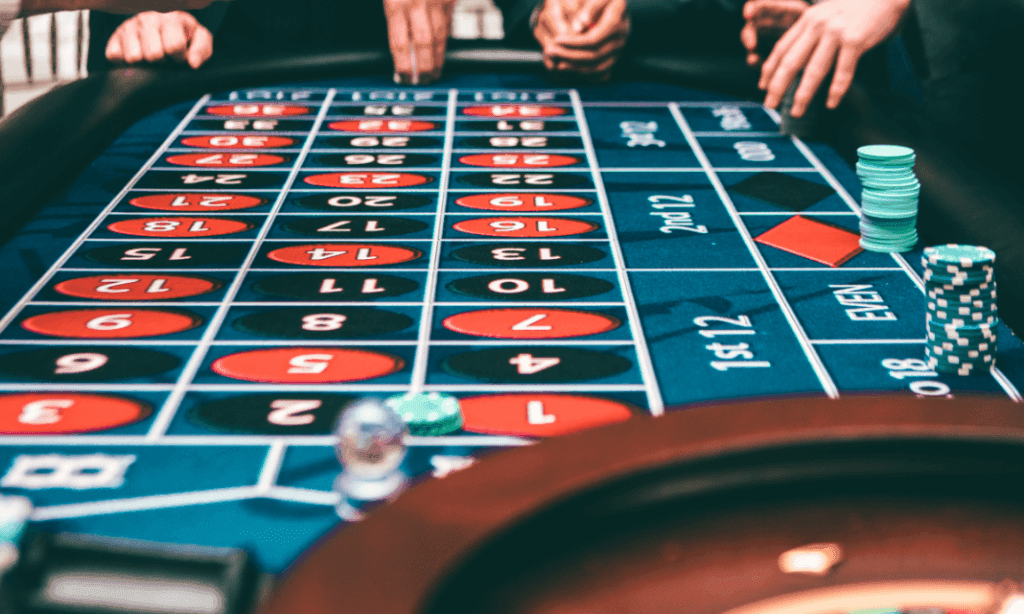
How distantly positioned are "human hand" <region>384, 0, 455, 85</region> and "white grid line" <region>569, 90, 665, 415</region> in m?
0.75

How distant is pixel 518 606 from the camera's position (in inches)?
37.7

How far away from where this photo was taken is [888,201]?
6.50 feet

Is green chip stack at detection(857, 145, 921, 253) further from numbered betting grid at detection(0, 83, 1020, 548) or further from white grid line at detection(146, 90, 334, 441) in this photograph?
white grid line at detection(146, 90, 334, 441)

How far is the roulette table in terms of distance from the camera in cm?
102

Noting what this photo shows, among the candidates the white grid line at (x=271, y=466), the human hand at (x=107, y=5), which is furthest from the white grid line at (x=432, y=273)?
the human hand at (x=107, y=5)

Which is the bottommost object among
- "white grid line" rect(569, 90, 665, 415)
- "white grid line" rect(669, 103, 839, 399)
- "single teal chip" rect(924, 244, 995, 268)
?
"white grid line" rect(569, 90, 665, 415)

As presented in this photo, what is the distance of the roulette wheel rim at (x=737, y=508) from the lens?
3.18 ft

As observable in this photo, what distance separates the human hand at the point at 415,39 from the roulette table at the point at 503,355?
411 millimetres

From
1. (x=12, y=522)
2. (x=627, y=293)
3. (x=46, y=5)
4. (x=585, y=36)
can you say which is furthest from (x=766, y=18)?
(x=12, y=522)

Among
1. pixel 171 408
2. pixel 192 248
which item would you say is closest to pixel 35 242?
pixel 192 248

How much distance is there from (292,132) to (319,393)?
1.69 m

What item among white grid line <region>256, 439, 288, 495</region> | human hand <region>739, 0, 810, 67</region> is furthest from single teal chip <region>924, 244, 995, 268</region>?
human hand <region>739, 0, 810, 67</region>

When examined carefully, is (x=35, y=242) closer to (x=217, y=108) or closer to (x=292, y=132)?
(x=292, y=132)

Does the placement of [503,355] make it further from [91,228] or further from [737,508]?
[91,228]
